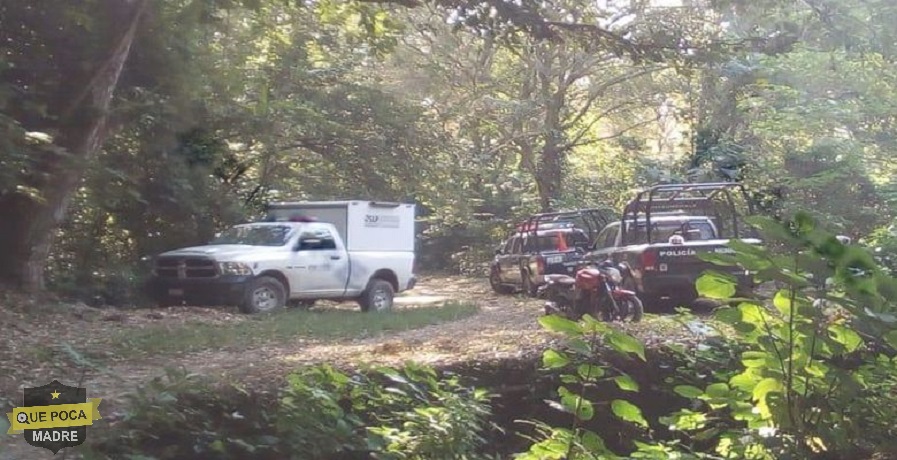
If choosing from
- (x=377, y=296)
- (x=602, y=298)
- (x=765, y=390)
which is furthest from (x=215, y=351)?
(x=377, y=296)

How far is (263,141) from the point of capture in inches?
810

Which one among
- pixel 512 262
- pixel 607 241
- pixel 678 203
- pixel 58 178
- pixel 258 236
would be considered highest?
pixel 58 178

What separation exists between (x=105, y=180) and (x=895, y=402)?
13.0 metres

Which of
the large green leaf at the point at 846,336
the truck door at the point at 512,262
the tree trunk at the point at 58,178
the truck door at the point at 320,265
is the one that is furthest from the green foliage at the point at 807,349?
the truck door at the point at 512,262

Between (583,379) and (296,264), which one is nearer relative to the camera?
(583,379)

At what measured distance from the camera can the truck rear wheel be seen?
17.8 meters

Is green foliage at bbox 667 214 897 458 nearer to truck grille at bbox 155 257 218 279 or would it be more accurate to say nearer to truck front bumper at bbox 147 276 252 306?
truck front bumper at bbox 147 276 252 306

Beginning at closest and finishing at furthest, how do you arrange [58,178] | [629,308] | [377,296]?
[58,178]
[629,308]
[377,296]

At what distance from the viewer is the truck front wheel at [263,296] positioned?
50.5ft

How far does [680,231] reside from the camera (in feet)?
49.0

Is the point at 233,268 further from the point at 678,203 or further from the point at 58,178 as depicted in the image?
the point at 678,203

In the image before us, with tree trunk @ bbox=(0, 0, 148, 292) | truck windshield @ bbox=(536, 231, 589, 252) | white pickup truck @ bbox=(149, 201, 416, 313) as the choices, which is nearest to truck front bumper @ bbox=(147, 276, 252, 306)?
white pickup truck @ bbox=(149, 201, 416, 313)

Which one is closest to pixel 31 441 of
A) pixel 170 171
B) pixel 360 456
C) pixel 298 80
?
pixel 360 456

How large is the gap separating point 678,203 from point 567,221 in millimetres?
6419
